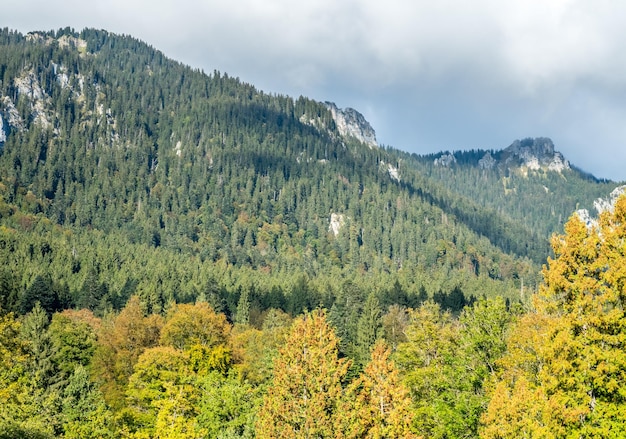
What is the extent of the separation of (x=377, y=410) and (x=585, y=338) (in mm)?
10145

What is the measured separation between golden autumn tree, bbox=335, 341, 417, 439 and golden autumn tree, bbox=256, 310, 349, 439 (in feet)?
2.46

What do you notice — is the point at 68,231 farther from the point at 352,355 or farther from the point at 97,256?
the point at 352,355

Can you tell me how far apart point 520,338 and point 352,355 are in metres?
53.7

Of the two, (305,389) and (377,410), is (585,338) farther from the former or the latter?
(305,389)

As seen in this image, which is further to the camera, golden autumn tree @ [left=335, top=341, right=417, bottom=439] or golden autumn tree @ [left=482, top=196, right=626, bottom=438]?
golden autumn tree @ [left=335, top=341, right=417, bottom=439]

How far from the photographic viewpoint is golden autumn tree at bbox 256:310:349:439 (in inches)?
973

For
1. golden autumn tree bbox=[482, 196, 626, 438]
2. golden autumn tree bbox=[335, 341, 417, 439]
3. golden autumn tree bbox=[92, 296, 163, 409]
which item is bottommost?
golden autumn tree bbox=[92, 296, 163, 409]

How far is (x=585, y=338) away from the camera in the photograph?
2259 centimetres

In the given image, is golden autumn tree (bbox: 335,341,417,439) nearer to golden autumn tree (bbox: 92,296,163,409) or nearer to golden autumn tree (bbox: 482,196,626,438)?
golden autumn tree (bbox: 482,196,626,438)

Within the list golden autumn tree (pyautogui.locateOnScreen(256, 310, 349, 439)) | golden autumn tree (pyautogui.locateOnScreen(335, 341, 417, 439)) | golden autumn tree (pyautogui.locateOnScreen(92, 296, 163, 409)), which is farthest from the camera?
golden autumn tree (pyautogui.locateOnScreen(92, 296, 163, 409))

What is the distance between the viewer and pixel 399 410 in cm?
2588

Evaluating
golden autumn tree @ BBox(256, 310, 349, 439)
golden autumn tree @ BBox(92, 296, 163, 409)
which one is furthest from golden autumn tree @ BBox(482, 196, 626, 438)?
golden autumn tree @ BBox(92, 296, 163, 409)

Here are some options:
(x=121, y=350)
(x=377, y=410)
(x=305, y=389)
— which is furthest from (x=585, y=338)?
(x=121, y=350)

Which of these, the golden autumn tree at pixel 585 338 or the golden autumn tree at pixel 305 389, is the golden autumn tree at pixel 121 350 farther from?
the golden autumn tree at pixel 585 338
